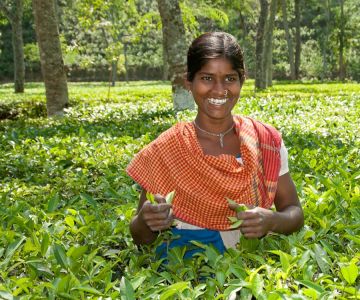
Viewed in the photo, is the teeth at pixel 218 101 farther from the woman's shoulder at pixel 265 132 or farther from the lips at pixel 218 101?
the woman's shoulder at pixel 265 132

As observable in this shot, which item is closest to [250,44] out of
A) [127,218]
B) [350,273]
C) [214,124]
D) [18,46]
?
[18,46]

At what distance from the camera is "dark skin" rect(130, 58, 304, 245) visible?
2115 mm

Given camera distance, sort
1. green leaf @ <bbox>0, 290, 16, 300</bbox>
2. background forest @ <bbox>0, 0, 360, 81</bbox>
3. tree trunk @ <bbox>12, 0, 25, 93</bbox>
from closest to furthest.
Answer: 1. green leaf @ <bbox>0, 290, 16, 300</bbox>
2. tree trunk @ <bbox>12, 0, 25, 93</bbox>
3. background forest @ <bbox>0, 0, 360, 81</bbox>

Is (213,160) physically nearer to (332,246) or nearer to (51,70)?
(332,246)

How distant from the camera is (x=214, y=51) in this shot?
236 centimetres

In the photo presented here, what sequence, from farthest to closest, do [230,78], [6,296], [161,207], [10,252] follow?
1. [230,78]
2. [10,252]
3. [161,207]
4. [6,296]

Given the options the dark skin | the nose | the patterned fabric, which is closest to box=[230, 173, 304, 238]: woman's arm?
the dark skin

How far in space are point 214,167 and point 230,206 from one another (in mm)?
249

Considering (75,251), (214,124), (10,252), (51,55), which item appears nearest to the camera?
(75,251)

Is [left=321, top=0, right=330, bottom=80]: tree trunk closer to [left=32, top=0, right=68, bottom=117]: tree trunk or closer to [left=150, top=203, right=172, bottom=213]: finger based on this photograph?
[left=32, top=0, right=68, bottom=117]: tree trunk

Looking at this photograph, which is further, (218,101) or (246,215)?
(218,101)

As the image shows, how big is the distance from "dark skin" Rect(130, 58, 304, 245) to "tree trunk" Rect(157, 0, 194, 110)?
6.70 metres

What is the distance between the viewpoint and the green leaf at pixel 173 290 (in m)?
1.77

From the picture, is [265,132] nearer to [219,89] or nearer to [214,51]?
[219,89]
